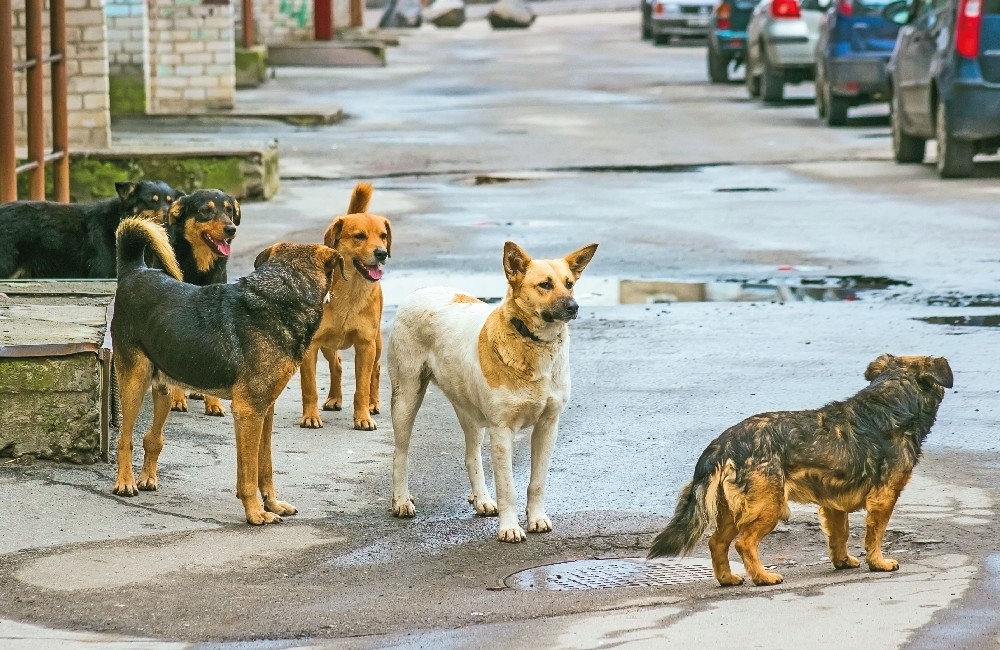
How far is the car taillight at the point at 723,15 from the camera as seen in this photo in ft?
108

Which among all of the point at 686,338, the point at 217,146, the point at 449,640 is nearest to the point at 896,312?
the point at 686,338

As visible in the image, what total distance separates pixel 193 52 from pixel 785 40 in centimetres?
883

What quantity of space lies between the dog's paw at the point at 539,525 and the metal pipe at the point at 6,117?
302 inches

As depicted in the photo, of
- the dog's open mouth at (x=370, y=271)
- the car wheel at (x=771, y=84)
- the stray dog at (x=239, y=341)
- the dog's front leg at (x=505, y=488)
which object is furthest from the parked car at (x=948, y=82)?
the dog's front leg at (x=505, y=488)

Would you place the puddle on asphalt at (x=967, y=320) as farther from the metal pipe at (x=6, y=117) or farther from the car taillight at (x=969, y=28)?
the metal pipe at (x=6, y=117)

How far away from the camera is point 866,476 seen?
20.7 ft

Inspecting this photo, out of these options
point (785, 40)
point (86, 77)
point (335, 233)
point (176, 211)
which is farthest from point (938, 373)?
point (785, 40)

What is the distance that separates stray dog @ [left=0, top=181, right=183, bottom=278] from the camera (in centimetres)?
1014

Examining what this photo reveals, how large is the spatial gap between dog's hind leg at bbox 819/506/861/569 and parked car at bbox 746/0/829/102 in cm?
2084

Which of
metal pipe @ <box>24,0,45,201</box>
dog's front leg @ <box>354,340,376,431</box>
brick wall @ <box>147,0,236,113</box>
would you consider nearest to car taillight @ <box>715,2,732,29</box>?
brick wall @ <box>147,0,236,113</box>

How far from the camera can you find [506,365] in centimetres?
704

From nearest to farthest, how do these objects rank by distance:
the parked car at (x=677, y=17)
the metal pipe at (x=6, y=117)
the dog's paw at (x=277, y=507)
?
the dog's paw at (x=277, y=507) → the metal pipe at (x=6, y=117) → the parked car at (x=677, y=17)

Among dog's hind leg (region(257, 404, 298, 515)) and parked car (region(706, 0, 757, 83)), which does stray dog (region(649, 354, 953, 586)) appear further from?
parked car (region(706, 0, 757, 83))

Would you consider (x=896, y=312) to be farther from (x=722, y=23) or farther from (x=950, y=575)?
(x=722, y=23)
